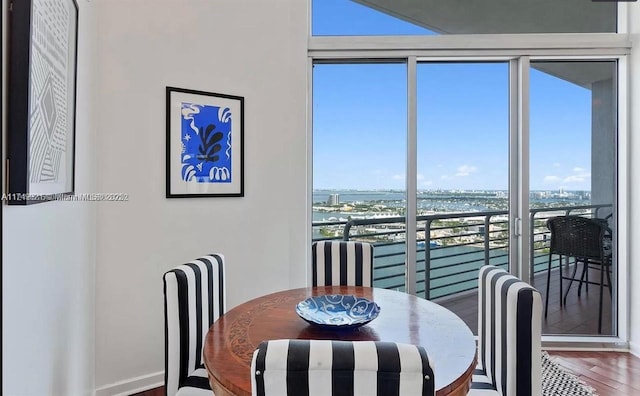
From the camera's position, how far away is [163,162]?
2492 mm

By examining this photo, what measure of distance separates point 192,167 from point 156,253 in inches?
24.9

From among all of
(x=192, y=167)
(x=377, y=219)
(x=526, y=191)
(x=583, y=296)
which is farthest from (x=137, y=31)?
(x=583, y=296)

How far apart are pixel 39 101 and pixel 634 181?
387 cm

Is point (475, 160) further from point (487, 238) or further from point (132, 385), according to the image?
point (132, 385)

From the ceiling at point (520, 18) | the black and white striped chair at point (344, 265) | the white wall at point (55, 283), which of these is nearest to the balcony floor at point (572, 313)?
the black and white striped chair at point (344, 265)

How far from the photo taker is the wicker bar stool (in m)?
3.15

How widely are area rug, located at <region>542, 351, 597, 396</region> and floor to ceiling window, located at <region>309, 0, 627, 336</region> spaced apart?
1.92 feet

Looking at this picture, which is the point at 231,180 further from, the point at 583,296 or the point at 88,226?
the point at 583,296

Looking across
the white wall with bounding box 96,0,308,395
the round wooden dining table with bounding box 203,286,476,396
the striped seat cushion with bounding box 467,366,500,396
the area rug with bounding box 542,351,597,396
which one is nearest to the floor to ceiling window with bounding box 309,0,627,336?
the white wall with bounding box 96,0,308,395

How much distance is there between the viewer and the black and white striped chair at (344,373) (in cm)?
77

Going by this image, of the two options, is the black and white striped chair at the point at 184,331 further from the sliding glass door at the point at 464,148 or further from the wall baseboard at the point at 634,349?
the wall baseboard at the point at 634,349

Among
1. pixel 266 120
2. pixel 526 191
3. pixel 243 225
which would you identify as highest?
pixel 266 120

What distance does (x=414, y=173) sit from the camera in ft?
10.3

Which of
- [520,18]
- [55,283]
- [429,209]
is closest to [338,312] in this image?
[55,283]
